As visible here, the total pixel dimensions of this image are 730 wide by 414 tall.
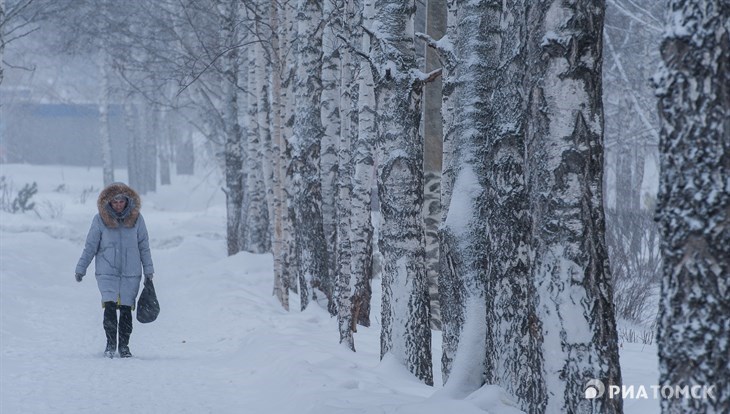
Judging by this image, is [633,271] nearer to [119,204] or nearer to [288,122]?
[288,122]

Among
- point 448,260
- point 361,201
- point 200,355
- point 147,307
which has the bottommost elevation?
point 200,355

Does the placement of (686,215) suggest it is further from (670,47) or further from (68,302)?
(68,302)

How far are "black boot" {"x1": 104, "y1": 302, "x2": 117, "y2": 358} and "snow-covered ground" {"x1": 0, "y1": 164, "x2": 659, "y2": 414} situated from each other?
0.95 feet

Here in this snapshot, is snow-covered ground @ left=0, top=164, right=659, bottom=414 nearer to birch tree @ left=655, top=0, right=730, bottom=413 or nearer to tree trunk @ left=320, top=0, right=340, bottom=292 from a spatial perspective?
tree trunk @ left=320, top=0, right=340, bottom=292

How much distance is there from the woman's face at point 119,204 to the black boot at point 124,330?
1070mm

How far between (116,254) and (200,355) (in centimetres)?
146

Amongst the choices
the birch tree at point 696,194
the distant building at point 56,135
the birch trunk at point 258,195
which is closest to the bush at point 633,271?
the birch trunk at point 258,195

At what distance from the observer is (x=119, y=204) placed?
8906mm

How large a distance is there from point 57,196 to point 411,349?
3090 centimetres

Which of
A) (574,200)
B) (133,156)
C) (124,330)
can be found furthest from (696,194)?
(133,156)

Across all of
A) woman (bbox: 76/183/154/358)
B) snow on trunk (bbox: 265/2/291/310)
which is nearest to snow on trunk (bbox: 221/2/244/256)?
snow on trunk (bbox: 265/2/291/310)

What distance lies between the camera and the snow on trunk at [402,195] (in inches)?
253

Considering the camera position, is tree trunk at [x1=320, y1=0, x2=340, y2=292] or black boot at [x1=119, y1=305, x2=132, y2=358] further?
tree trunk at [x1=320, y1=0, x2=340, y2=292]

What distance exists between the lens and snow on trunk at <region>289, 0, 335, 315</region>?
10555 millimetres
